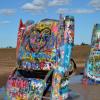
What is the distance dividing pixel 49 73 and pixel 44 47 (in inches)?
36.7

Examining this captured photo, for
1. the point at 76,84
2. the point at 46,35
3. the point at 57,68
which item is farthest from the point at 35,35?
the point at 76,84

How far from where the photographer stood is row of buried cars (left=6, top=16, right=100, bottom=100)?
45.2ft

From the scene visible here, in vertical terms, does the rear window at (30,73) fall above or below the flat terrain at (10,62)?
above

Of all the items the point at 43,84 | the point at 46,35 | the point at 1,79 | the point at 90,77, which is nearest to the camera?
the point at 43,84

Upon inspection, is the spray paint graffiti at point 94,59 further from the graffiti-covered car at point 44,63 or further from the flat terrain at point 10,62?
the graffiti-covered car at point 44,63

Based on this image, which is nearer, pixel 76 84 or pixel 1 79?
pixel 76 84

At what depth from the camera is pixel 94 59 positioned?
2222 centimetres

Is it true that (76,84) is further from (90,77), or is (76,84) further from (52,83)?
(52,83)

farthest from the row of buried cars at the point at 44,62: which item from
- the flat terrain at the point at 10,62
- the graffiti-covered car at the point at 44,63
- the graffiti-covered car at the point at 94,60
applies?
the flat terrain at the point at 10,62

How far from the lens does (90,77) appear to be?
72.1 feet

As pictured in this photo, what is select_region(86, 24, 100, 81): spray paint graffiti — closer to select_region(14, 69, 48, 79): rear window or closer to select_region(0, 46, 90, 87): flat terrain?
select_region(0, 46, 90, 87): flat terrain

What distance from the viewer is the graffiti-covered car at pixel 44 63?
45.2ft

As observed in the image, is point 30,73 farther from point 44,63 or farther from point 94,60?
point 94,60

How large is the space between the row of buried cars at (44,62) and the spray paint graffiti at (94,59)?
704 centimetres
